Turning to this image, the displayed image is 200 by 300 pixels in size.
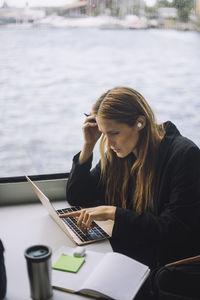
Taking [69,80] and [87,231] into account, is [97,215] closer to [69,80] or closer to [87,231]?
[87,231]

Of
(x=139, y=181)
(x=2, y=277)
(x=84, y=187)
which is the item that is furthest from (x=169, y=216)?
(x=2, y=277)

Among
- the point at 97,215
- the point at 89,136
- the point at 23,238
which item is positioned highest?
the point at 89,136

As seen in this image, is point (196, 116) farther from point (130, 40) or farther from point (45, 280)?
point (45, 280)

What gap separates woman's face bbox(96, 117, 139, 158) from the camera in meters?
1.51

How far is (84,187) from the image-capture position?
1748 mm

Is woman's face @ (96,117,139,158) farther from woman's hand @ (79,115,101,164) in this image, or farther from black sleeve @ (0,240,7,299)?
black sleeve @ (0,240,7,299)

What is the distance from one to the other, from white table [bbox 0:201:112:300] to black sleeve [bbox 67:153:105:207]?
15cm

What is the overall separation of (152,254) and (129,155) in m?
0.47

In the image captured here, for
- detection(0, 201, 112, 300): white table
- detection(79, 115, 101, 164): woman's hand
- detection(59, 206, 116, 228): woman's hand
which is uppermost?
detection(79, 115, 101, 164): woman's hand

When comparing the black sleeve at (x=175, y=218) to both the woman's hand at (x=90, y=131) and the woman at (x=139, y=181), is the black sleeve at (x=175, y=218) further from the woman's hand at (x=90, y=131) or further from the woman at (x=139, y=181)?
the woman's hand at (x=90, y=131)

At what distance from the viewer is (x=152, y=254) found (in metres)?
1.54

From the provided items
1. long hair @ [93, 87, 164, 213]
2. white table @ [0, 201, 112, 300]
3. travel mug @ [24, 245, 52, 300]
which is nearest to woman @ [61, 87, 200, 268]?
long hair @ [93, 87, 164, 213]

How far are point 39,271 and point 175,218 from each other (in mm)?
609

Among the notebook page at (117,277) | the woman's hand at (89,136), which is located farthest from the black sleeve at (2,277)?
the woman's hand at (89,136)
